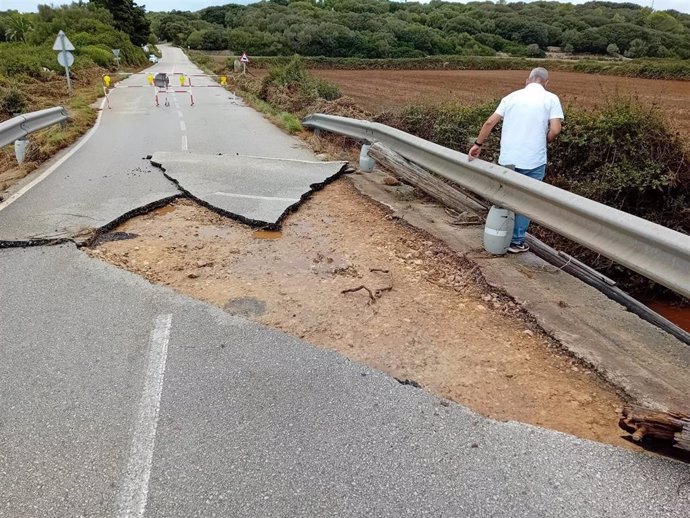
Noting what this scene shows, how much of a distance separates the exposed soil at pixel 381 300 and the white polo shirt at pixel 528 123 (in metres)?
1.23

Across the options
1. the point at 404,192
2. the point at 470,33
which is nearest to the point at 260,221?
the point at 404,192

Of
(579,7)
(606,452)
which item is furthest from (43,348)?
(579,7)

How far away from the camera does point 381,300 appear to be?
427 centimetres

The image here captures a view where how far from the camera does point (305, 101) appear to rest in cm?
1625

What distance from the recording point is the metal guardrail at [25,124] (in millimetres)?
8078

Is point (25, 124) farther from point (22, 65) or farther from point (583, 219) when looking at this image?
point (22, 65)

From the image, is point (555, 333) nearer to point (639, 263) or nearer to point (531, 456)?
point (639, 263)

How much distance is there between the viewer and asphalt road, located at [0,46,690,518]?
2.31 m

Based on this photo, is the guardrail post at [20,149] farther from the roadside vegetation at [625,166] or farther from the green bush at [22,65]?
the green bush at [22,65]

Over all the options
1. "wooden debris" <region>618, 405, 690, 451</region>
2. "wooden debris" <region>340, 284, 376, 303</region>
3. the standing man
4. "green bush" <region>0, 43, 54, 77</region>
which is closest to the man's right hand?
the standing man

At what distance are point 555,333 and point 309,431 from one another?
1949 mm

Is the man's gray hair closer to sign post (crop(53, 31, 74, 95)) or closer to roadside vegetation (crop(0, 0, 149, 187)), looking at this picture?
roadside vegetation (crop(0, 0, 149, 187))

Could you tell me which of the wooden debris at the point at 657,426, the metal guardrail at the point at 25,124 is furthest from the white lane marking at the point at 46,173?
the wooden debris at the point at 657,426

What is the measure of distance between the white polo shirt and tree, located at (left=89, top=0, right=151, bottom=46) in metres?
67.0
